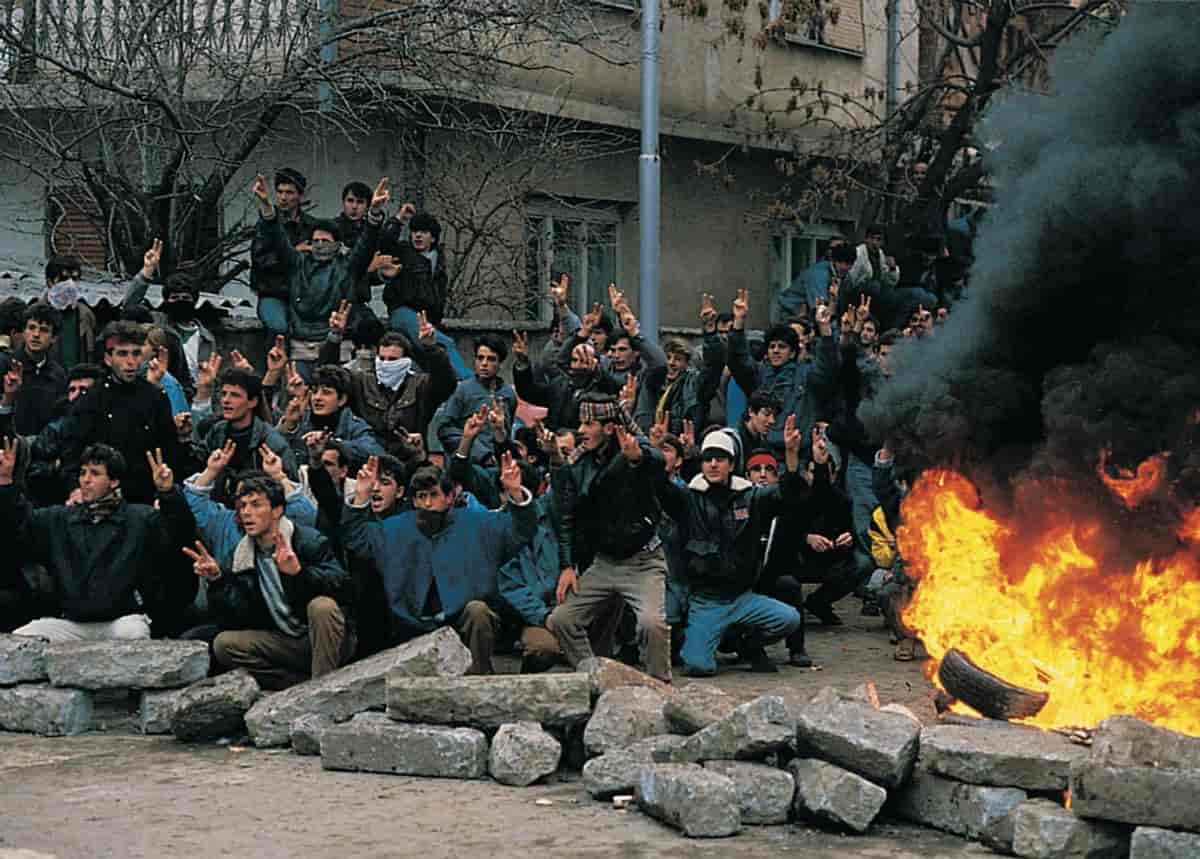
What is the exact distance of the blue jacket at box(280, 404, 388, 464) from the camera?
11319 mm

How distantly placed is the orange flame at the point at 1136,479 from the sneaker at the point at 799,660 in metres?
3.46

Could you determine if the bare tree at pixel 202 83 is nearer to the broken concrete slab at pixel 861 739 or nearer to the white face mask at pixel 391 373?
the white face mask at pixel 391 373

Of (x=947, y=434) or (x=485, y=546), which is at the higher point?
(x=947, y=434)

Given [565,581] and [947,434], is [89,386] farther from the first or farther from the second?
[947,434]

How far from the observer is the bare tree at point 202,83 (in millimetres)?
14836

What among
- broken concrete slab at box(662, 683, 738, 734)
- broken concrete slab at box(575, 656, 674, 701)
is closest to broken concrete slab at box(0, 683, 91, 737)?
broken concrete slab at box(575, 656, 674, 701)

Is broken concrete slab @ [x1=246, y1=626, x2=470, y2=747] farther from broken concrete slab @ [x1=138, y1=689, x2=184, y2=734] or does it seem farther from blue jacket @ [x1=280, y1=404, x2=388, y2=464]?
blue jacket @ [x1=280, y1=404, x2=388, y2=464]

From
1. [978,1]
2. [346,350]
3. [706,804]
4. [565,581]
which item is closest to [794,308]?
[978,1]

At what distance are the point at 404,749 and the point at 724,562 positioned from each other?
3.33m

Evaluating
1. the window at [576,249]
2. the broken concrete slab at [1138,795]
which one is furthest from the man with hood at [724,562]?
the window at [576,249]

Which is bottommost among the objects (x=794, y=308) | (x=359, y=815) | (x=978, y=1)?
(x=359, y=815)

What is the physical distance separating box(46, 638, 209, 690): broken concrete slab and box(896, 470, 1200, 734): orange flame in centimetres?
384

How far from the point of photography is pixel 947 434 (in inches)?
361

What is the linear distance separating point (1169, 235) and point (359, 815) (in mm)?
4539
